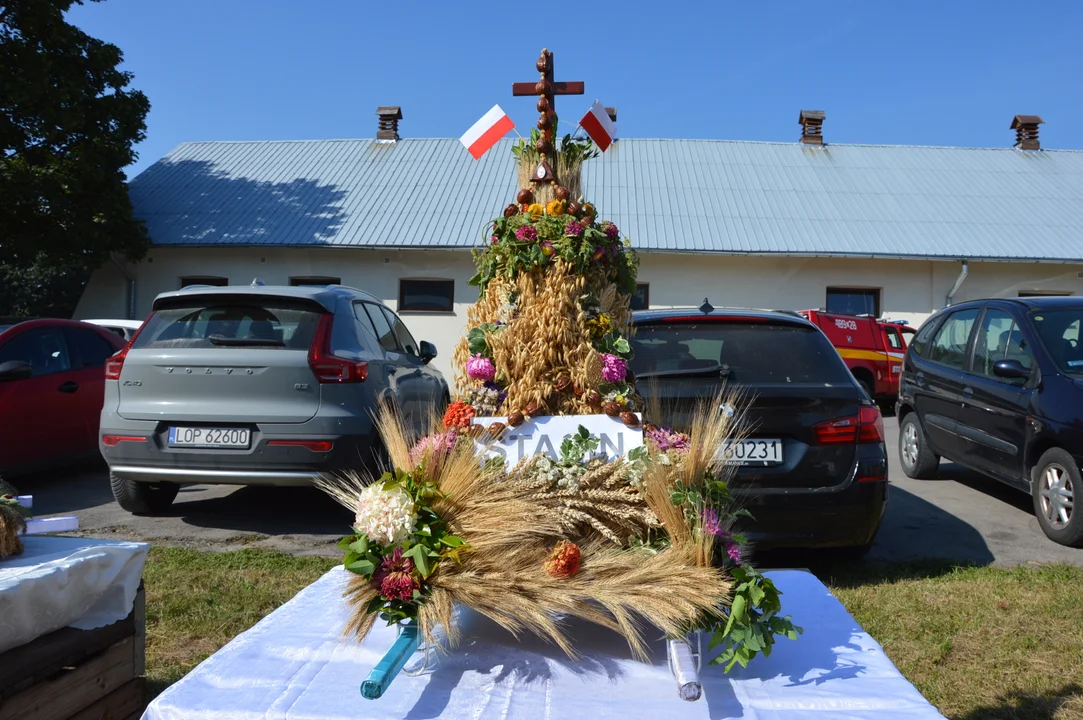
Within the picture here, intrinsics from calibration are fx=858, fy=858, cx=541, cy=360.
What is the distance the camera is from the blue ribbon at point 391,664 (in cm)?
147

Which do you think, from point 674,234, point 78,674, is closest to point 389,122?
point 674,234

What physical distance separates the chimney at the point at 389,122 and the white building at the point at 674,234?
2.39 m

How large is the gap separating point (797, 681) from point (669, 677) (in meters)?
0.25

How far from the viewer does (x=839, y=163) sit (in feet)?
72.9

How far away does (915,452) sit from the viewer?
8.27 metres

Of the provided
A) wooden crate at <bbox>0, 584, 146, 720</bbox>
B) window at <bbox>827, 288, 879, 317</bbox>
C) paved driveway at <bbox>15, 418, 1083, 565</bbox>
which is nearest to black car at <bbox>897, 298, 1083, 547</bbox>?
paved driveway at <bbox>15, 418, 1083, 565</bbox>

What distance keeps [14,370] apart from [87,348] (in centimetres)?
127

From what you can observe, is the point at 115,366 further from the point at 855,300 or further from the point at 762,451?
the point at 855,300

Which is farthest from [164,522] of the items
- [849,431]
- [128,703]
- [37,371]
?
[849,431]

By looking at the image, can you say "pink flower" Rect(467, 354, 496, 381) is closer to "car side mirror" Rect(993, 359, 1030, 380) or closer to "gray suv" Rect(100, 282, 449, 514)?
"gray suv" Rect(100, 282, 449, 514)

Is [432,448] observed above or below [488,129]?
below

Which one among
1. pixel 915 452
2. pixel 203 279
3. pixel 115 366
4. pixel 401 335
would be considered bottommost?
pixel 915 452

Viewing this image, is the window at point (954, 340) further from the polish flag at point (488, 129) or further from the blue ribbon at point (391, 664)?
the blue ribbon at point (391, 664)

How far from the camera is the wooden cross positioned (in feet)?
8.21
